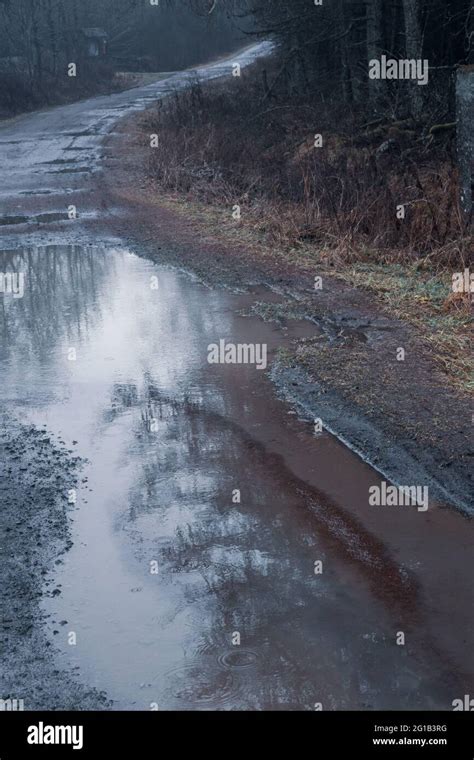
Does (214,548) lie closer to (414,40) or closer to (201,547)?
(201,547)

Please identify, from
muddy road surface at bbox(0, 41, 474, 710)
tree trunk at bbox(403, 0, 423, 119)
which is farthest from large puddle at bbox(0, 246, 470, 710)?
tree trunk at bbox(403, 0, 423, 119)

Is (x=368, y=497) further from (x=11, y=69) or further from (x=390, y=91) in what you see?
(x=11, y=69)

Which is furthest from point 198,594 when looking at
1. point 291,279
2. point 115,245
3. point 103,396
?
point 115,245

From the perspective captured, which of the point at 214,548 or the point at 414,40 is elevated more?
the point at 414,40

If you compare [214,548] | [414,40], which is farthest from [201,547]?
[414,40]

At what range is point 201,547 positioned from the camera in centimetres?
547

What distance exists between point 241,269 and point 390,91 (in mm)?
10788

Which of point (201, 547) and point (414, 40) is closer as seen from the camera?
point (201, 547)

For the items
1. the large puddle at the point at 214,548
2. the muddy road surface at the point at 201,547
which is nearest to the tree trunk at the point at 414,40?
the muddy road surface at the point at 201,547

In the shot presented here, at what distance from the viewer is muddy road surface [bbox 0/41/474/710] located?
4.35 meters

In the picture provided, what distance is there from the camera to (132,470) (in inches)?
257

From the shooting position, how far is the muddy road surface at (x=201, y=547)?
14.3 ft

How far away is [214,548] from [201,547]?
0.26 feet

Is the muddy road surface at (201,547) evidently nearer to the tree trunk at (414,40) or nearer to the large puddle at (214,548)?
the large puddle at (214,548)
